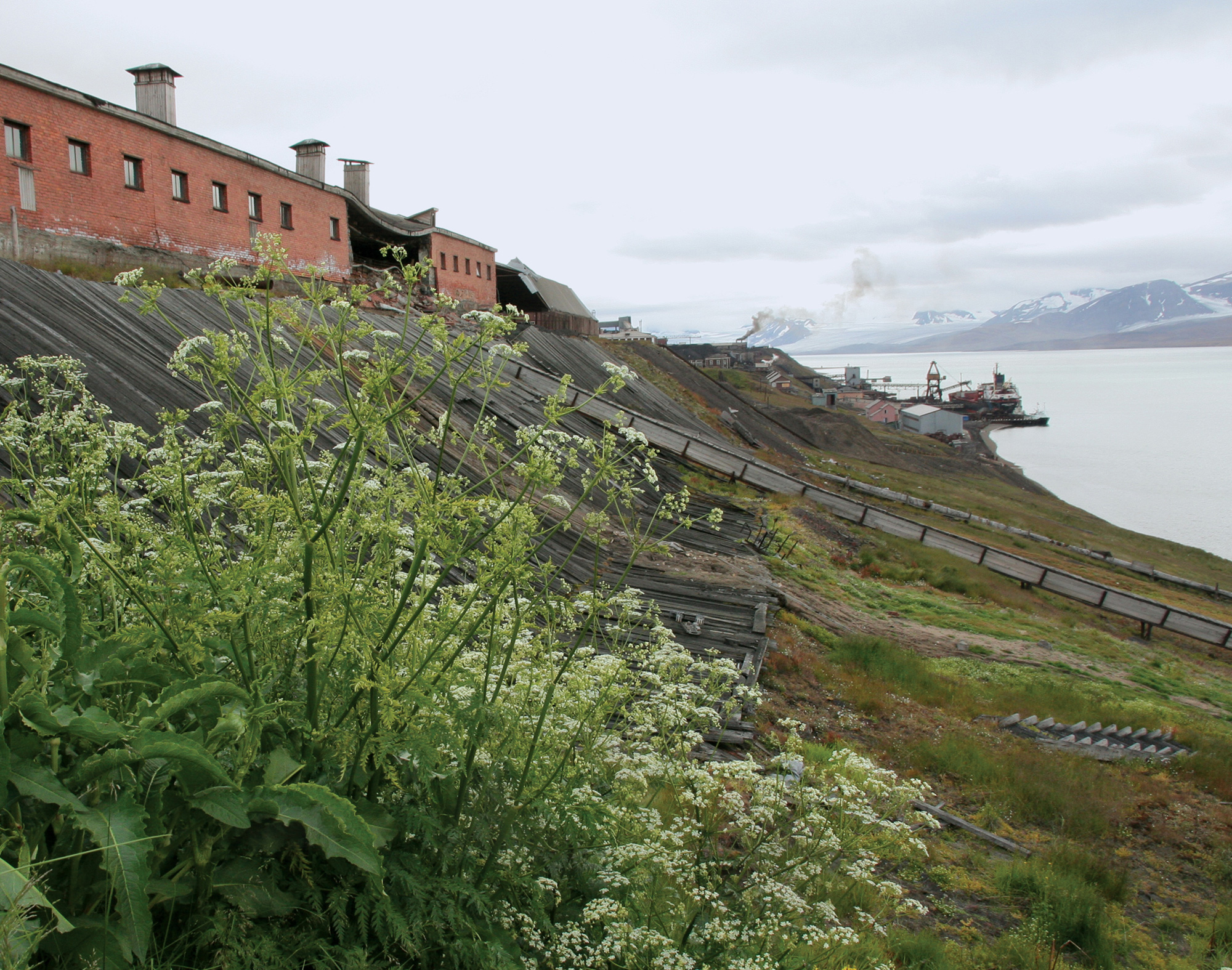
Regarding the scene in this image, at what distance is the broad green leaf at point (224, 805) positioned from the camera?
87.4 inches

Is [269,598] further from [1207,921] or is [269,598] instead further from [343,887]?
[1207,921]

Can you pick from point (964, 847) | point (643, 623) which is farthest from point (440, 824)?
point (964, 847)

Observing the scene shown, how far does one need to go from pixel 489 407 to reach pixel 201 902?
40.4ft

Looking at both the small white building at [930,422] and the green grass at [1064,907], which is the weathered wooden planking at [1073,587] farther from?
the small white building at [930,422]

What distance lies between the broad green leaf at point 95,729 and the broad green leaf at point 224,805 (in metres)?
0.29

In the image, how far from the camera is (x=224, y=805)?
226 centimetres

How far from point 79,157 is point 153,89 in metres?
5.08

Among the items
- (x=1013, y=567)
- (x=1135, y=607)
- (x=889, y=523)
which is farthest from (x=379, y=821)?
(x=1135, y=607)

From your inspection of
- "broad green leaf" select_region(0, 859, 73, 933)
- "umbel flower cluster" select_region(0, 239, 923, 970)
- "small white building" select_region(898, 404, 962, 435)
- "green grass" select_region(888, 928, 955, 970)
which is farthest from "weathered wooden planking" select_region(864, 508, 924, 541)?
"small white building" select_region(898, 404, 962, 435)

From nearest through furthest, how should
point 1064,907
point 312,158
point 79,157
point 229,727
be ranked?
point 229,727 < point 1064,907 < point 79,157 < point 312,158

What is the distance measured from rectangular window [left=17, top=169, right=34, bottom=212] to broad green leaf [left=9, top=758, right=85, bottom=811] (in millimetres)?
18189

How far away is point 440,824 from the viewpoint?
281cm

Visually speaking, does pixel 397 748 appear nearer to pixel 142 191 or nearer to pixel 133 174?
pixel 142 191

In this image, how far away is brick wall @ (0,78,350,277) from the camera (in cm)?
1595
